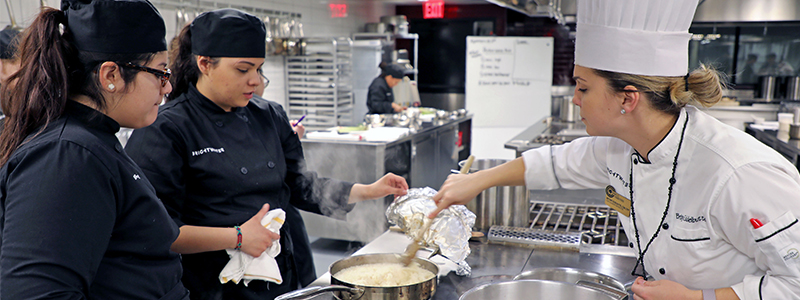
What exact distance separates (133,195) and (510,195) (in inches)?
55.4

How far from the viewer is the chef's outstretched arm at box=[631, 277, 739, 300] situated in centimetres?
117

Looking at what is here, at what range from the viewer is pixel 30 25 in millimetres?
1155

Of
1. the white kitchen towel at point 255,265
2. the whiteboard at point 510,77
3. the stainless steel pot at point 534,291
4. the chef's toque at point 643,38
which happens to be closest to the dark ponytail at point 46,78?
the white kitchen towel at point 255,265

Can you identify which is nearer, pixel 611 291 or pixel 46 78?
pixel 46 78

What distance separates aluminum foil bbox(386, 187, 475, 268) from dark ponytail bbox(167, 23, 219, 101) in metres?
0.83

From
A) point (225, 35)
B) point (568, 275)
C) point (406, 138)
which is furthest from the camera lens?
point (406, 138)

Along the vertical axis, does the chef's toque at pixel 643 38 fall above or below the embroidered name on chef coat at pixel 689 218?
above

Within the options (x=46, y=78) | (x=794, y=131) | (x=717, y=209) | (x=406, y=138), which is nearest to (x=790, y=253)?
(x=717, y=209)

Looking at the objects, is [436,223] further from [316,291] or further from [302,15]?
[302,15]

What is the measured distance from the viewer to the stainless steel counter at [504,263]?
5.30 ft

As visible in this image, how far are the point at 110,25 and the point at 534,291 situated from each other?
115 centimetres

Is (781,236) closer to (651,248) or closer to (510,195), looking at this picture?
(651,248)

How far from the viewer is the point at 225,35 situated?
1739 mm

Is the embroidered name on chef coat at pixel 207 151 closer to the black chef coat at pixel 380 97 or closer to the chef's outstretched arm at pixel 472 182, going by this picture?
the chef's outstretched arm at pixel 472 182
